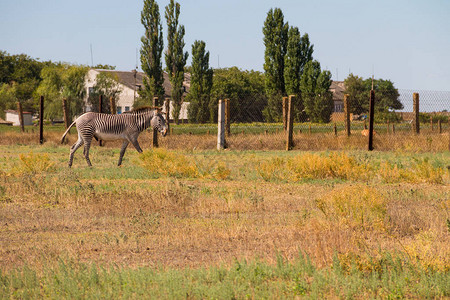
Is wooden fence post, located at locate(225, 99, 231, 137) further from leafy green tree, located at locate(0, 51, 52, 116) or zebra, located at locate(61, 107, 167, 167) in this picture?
leafy green tree, located at locate(0, 51, 52, 116)

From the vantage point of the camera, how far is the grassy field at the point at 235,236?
17.7ft

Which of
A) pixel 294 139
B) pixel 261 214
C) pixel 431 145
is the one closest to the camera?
pixel 261 214

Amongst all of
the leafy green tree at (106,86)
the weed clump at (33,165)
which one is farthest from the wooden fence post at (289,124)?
the leafy green tree at (106,86)

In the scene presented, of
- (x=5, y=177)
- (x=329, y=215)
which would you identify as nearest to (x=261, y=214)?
(x=329, y=215)

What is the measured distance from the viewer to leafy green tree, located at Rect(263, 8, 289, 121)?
5734 cm

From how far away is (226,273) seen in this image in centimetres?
573

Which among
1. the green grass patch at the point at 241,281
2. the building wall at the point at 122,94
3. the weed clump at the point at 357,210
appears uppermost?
the building wall at the point at 122,94

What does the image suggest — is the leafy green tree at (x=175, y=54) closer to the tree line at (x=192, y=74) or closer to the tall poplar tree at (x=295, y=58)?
the tree line at (x=192, y=74)

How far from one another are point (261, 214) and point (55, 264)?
363 centimetres

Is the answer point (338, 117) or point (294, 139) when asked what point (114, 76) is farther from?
point (294, 139)

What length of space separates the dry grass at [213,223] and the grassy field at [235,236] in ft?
0.07

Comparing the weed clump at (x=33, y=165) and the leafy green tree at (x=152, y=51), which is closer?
the weed clump at (x=33, y=165)

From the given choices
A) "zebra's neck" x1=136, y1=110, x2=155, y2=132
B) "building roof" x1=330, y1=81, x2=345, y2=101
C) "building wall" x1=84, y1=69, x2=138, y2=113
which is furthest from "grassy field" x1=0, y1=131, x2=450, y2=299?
"building roof" x1=330, y1=81, x2=345, y2=101

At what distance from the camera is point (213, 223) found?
26.9 feet
